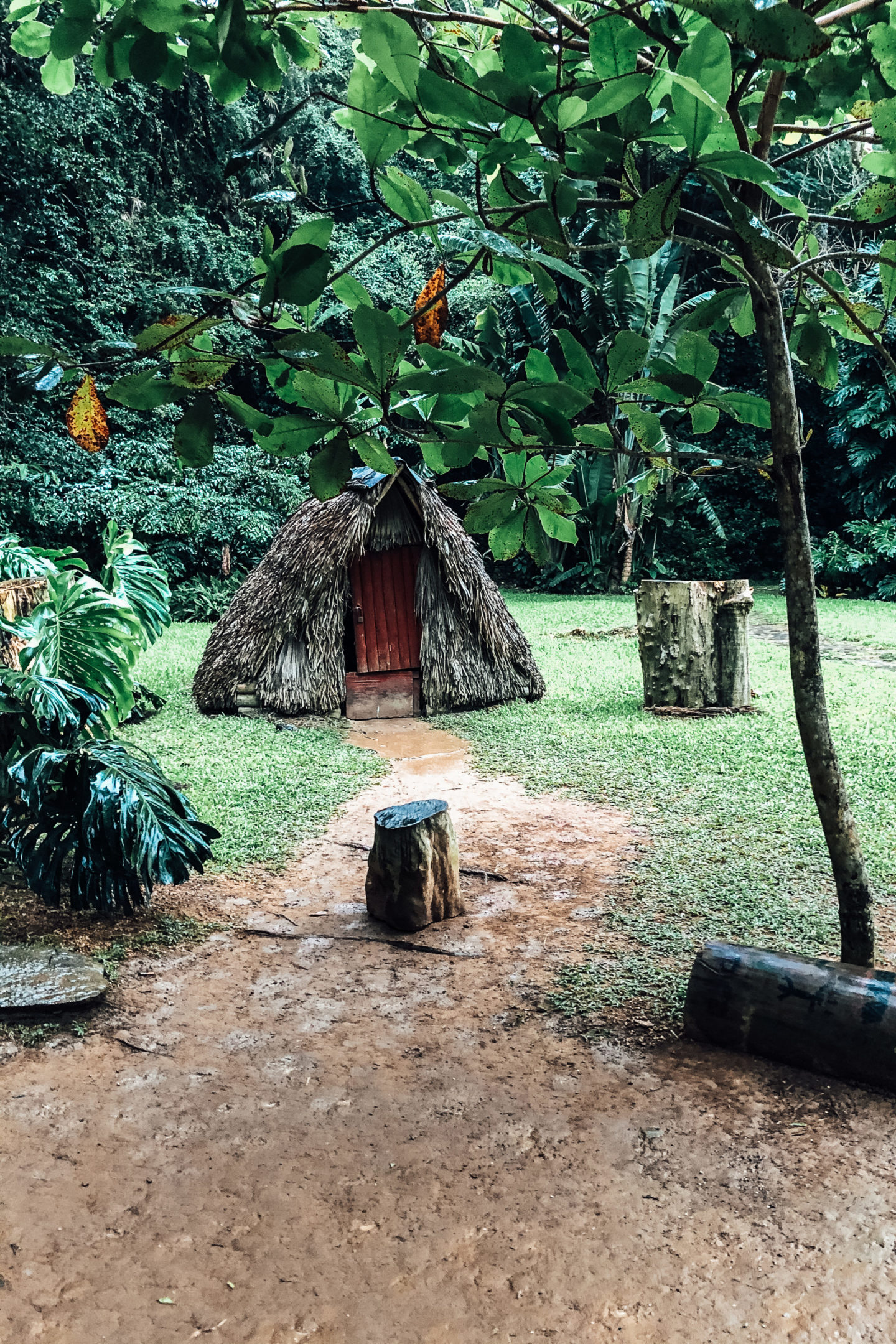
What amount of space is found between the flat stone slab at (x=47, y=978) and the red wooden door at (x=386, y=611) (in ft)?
15.7

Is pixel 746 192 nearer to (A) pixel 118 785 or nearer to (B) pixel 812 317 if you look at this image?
(B) pixel 812 317

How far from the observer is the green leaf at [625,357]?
1.89 m

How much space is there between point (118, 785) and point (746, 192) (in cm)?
Answer: 305


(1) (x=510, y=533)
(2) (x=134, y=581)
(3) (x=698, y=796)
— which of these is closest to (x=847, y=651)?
(3) (x=698, y=796)

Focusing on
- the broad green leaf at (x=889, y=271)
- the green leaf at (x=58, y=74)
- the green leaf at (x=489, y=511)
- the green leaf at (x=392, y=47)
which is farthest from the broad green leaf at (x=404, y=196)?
the broad green leaf at (x=889, y=271)

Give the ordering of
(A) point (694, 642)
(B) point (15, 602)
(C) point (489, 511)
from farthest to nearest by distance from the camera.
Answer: (A) point (694, 642), (B) point (15, 602), (C) point (489, 511)

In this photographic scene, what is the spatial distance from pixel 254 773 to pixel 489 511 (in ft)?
14.0

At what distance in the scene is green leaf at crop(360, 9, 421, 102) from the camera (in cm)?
149

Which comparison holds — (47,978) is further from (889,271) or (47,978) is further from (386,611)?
(386,611)

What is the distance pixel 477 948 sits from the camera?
3.72 metres

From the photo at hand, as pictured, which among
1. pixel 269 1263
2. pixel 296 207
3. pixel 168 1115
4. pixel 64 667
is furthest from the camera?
pixel 296 207

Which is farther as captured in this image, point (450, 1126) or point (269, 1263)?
point (450, 1126)

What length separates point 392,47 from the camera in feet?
4.90

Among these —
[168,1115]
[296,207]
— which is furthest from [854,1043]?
[296,207]
